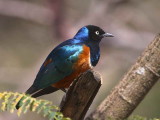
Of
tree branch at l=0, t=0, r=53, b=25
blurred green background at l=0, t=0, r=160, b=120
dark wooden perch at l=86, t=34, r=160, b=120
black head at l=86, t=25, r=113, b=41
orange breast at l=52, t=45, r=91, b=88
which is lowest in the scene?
dark wooden perch at l=86, t=34, r=160, b=120

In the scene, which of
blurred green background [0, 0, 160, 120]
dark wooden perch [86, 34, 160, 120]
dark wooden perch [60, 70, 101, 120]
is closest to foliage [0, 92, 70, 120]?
dark wooden perch [60, 70, 101, 120]

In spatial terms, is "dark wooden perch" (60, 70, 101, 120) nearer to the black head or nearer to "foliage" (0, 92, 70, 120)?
"foliage" (0, 92, 70, 120)

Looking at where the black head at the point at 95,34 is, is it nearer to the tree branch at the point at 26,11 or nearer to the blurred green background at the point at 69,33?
the blurred green background at the point at 69,33

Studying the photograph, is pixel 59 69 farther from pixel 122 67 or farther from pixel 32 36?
pixel 32 36

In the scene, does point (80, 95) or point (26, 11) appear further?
point (26, 11)

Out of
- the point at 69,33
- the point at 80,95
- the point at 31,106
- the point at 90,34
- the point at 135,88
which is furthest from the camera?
the point at 69,33

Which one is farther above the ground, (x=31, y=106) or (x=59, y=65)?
(x=59, y=65)

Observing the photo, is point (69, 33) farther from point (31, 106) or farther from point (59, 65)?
point (31, 106)

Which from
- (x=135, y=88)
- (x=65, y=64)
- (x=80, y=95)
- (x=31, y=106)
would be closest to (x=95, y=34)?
(x=65, y=64)
